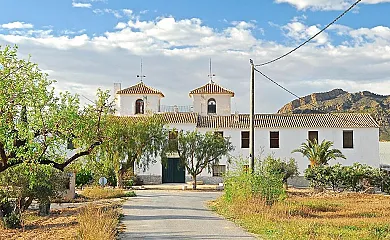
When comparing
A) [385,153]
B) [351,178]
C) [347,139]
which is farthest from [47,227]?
[385,153]

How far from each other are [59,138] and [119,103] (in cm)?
4017

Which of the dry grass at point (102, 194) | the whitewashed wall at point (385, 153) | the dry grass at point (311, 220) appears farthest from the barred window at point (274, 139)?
the dry grass at point (311, 220)

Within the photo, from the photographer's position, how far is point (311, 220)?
18750mm

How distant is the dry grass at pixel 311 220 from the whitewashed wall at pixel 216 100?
34049mm

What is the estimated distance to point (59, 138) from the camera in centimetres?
1977

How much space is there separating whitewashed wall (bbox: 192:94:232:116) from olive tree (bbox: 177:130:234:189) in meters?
14.4

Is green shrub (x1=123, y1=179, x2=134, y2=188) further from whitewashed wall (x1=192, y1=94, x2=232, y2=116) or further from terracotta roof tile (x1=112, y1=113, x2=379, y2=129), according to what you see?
whitewashed wall (x1=192, y1=94, x2=232, y2=116)

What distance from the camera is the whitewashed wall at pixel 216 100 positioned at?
5953 cm

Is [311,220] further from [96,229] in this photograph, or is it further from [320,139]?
[320,139]

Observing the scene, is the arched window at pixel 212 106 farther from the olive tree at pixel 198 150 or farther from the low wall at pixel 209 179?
the olive tree at pixel 198 150

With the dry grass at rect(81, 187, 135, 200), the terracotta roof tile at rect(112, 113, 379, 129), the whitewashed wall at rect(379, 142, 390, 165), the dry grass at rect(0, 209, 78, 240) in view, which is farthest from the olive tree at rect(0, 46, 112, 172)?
the whitewashed wall at rect(379, 142, 390, 165)

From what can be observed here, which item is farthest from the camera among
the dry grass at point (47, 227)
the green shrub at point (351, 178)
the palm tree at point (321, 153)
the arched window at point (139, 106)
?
the arched window at point (139, 106)

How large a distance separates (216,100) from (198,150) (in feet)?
52.3

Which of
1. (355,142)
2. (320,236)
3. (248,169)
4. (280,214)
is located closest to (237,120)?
(355,142)
